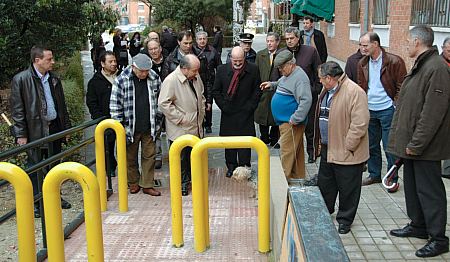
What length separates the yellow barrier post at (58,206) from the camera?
10.1 feet

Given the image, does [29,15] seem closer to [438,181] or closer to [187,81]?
[187,81]

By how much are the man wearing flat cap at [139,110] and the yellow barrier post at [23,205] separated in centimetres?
229

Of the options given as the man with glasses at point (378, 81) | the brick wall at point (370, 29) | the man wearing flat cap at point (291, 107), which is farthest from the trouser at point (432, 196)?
the brick wall at point (370, 29)

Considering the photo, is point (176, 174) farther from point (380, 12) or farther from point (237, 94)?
point (380, 12)

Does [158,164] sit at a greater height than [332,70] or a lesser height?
lesser

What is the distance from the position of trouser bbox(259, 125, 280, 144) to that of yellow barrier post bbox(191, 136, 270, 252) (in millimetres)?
3656

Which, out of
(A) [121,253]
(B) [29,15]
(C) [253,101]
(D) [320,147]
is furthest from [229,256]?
(B) [29,15]

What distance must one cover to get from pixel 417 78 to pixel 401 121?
378 mm

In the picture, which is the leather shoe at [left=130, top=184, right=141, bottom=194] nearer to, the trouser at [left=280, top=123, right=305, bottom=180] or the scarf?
the scarf

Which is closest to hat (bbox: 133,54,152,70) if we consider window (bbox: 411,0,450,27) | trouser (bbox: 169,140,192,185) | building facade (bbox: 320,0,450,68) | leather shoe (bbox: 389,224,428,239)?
trouser (bbox: 169,140,192,185)

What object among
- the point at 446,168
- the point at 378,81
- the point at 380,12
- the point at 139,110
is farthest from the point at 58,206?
the point at 380,12

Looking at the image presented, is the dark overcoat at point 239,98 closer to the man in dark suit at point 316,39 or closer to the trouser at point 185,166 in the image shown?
the trouser at point 185,166

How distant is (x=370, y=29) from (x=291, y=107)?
783cm

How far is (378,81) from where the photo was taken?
557cm
